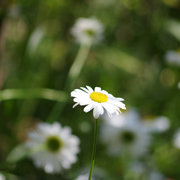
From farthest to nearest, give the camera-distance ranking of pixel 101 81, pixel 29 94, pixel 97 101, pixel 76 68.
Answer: pixel 101 81 < pixel 76 68 < pixel 29 94 < pixel 97 101

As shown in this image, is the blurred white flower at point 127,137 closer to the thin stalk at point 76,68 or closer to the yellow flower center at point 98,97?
the thin stalk at point 76,68

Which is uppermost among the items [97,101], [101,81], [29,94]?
[101,81]

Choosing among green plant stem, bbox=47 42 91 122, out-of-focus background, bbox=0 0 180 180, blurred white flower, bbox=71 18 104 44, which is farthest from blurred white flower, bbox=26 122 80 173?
blurred white flower, bbox=71 18 104 44

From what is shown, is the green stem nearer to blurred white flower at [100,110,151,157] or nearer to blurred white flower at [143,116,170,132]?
blurred white flower at [100,110,151,157]

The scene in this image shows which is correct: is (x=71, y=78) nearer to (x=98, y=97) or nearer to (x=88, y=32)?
(x=88, y=32)

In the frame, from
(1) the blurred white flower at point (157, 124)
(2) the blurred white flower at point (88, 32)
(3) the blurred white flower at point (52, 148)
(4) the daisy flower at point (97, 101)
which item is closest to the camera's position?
(4) the daisy flower at point (97, 101)

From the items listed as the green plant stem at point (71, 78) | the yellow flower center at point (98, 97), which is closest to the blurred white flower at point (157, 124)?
the green plant stem at point (71, 78)

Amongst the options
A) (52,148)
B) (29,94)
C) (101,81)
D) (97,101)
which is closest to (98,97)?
(97,101)
